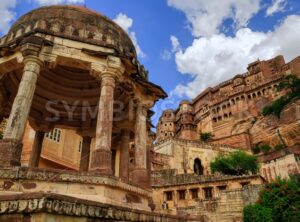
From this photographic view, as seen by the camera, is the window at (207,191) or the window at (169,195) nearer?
the window at (207,191)

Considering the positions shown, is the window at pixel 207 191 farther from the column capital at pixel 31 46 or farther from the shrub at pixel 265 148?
the column capital at pixel 31 46

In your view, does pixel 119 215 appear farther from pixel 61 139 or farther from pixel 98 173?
pixel 61 139

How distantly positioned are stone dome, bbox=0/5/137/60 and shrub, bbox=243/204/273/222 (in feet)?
46.3

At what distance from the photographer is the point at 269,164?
4003 centimetres

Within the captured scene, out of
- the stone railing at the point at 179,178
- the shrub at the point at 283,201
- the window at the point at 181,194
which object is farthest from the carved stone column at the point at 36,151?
the window at the point at 181,194

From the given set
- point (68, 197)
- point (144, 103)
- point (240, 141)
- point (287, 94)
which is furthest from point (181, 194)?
point (287, 94)

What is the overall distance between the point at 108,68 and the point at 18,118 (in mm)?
3544

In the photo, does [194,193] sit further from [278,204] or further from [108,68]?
[108,68]

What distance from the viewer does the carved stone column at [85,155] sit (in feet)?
44.6

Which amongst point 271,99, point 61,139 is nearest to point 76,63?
point 61,139

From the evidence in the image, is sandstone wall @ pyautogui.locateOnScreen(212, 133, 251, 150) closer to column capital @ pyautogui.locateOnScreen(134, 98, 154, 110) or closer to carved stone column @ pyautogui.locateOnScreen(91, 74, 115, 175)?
column capital @ pyautogui.locateOnScreen(134, 98, 154, 110)

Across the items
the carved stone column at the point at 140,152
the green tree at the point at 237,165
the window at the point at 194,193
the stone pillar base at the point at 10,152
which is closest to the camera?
the stone pillar base at the point at 10,152

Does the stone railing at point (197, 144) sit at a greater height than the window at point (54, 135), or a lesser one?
greater

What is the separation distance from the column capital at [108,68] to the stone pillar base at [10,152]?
3.70 m
